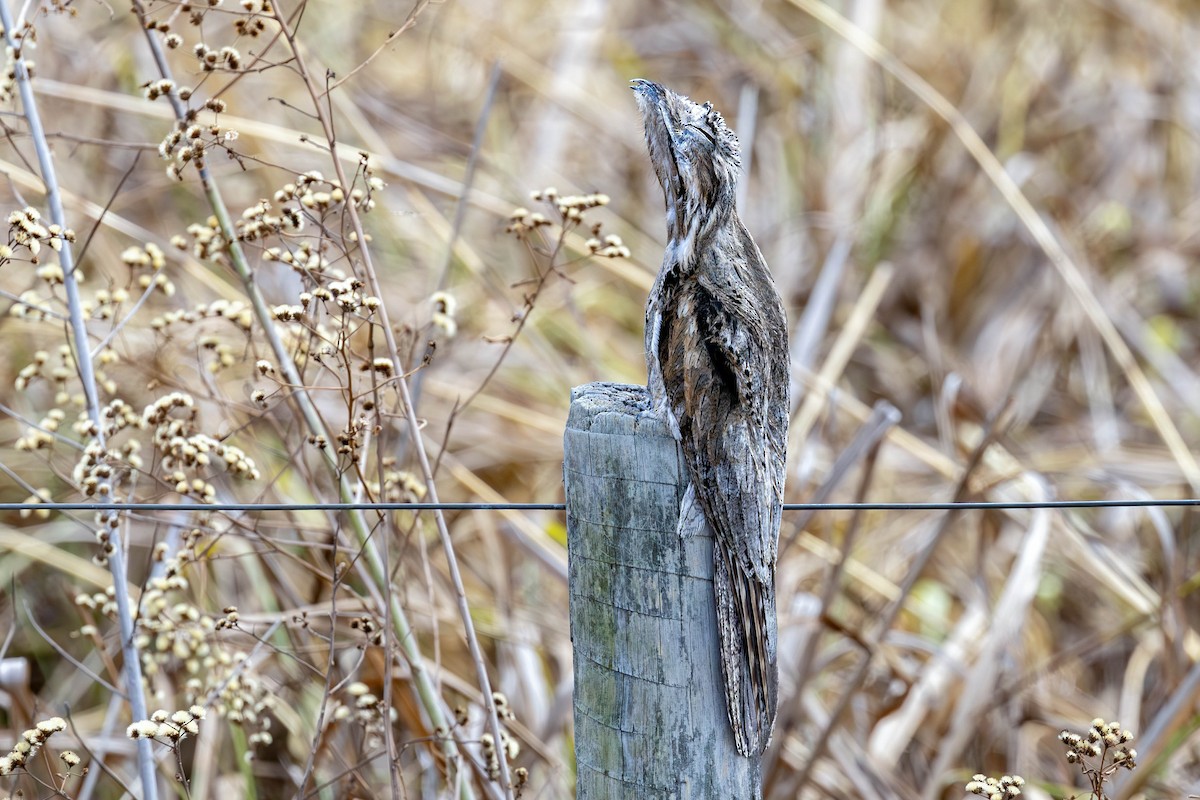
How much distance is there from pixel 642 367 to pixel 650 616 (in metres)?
3.55

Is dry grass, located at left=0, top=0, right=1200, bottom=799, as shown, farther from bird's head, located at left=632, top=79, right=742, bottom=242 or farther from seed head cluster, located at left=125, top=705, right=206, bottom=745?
bird's head, located at left=632, top=79, right=742, bottom=242

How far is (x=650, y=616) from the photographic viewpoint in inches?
63.3

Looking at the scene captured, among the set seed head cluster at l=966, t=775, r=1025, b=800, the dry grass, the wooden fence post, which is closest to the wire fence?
the wooden fence post

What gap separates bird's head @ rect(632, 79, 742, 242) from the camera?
1721mm

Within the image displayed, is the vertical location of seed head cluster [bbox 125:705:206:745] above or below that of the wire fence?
below

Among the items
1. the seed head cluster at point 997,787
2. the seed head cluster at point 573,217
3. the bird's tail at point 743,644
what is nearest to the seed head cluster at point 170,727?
the bird's tail at point 743,644

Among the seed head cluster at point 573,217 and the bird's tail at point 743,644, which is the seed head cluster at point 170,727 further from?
the seed head cluster at point 573,217

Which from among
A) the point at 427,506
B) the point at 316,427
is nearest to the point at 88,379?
the point at 316,427

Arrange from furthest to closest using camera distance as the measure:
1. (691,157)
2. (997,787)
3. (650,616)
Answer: (997,787) → (691,157) → (650,616)

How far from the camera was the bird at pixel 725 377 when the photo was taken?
161 centimetres

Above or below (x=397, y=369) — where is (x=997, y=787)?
below

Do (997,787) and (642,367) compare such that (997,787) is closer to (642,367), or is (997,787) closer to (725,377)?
(725,377)

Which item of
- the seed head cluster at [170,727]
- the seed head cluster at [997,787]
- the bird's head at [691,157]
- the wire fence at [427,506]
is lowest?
the seed head cluster at [170,727]

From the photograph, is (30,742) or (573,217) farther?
(573,217)
